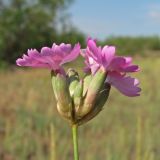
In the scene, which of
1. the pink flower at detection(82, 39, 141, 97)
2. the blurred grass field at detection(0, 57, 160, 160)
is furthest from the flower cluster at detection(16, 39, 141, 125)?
the blurred grass field at detection(0, 57, 160, 160)

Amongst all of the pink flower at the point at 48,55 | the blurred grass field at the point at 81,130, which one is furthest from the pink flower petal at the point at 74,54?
the blurred grass field at the point at 81,130

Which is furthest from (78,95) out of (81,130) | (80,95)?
(81,130)

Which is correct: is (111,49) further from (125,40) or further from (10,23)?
(125,40)

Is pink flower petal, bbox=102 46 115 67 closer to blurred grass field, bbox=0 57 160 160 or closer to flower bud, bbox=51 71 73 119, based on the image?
flower bud, bbox=51 71 73 119

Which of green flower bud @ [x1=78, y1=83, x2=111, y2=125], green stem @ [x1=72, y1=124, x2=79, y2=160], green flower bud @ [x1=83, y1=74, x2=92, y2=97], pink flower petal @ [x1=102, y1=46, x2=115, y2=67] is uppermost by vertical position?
pink flower petal @ [x1=102, y1=46, x2=115, y2=67]

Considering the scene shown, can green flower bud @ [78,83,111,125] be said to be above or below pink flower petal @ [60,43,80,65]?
below

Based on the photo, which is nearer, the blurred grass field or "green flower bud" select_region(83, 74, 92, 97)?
"green flower bud" select_region(83, 74, 92, 97)
